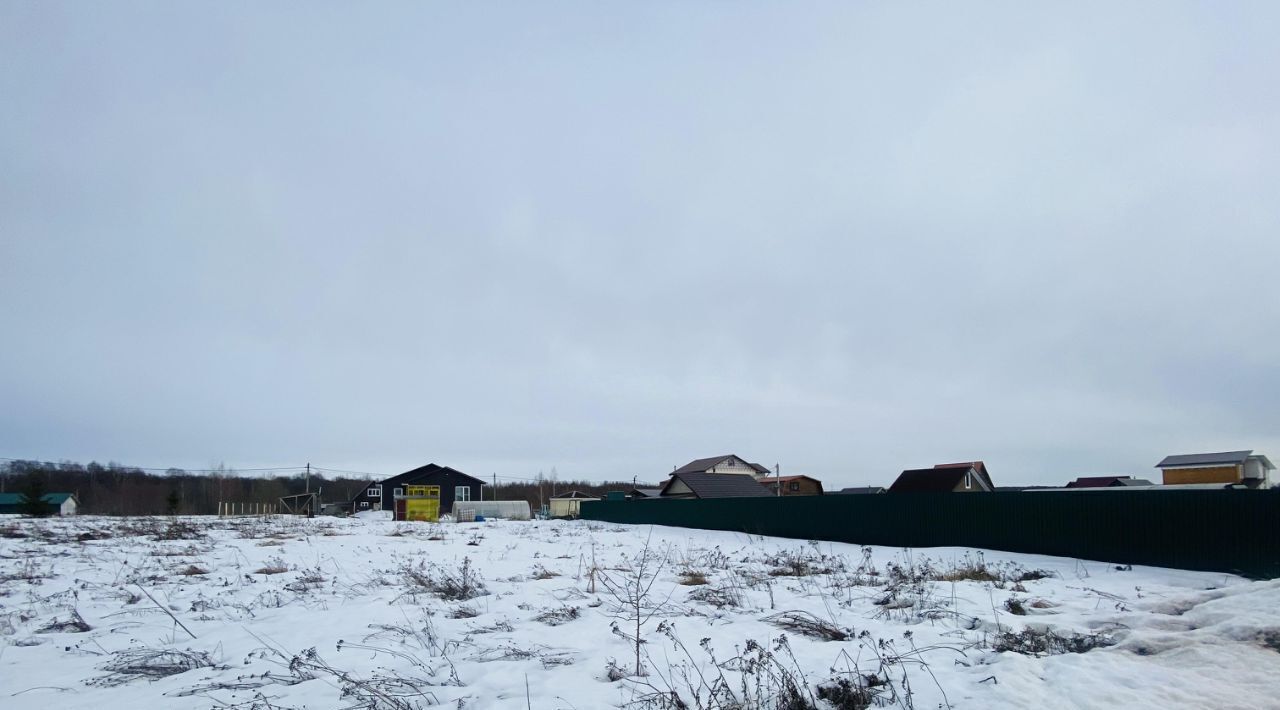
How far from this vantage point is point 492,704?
4465mm

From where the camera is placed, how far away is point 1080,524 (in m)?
13.1

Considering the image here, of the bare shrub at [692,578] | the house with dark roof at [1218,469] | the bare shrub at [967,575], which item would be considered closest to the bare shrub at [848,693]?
the bare shrub at [692,578]

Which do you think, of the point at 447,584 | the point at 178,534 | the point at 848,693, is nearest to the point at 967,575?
the point at 848,693

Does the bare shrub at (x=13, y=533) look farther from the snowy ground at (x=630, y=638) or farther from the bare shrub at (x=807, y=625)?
the bare shrub at (x=807, y=625)

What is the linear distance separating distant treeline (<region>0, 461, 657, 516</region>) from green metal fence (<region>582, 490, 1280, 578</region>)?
46.3m

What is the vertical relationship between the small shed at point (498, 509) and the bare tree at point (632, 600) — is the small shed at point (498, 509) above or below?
below

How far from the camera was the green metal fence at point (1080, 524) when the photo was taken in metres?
10.8

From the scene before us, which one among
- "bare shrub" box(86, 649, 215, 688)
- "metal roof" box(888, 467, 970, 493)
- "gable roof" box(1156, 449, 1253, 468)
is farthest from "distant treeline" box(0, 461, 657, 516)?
"bare shrub" box(86, 649, 215, 688)

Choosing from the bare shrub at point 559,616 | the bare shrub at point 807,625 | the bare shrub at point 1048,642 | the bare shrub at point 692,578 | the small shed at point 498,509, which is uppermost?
the bare shrub at point 1048,642

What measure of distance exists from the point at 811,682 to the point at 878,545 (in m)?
13.9

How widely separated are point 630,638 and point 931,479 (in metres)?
32.2

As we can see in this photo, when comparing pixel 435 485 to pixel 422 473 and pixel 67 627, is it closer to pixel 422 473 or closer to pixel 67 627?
pixel 422 473

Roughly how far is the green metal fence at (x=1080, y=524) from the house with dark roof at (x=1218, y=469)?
1275 centimetres

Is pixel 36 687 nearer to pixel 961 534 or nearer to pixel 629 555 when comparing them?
pixel 629 555
